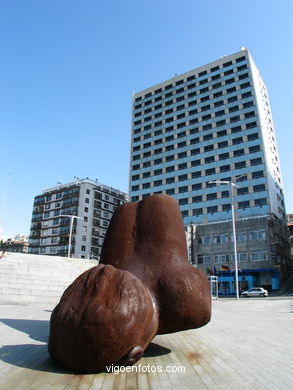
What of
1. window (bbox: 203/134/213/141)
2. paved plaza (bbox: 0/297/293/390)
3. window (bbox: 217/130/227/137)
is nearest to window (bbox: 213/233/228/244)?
window (bbox: 217/130/227/137)

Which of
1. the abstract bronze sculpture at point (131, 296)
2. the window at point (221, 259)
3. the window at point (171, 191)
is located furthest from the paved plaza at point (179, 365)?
the window at point (171, 191)

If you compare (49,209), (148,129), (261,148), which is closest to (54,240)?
(49,209)

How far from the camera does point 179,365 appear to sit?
16.9 ft

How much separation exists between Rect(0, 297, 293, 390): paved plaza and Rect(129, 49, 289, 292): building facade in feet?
113

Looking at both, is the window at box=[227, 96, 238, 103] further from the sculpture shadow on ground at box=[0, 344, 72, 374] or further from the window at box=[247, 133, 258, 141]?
the sculpture shadow on ground at box=[0, 344, 72, 374]

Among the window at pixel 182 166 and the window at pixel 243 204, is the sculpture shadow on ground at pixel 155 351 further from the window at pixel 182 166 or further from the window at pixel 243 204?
the window at pixel 182 166

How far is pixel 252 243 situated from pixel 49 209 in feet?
154

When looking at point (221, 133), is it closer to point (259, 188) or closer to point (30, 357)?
point (259, 188)

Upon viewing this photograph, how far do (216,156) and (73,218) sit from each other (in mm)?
31752

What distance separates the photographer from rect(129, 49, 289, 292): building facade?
43875mm


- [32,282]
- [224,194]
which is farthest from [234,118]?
[32,282]

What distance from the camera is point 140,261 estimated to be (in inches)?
232

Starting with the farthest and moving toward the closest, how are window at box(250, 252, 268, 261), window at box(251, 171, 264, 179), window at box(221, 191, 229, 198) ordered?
window at box(221, 191, 229, 198)
window at box(251, 171, 264, 179)
window at box(250, 252, 268, 261)

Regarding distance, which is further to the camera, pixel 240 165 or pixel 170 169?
pixel 170 169
